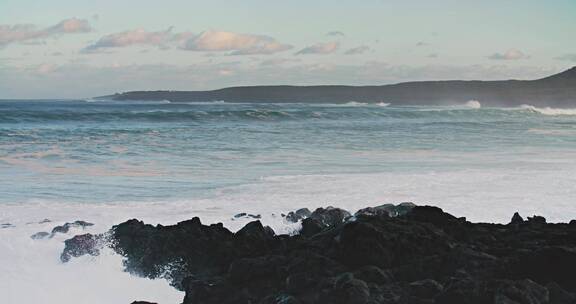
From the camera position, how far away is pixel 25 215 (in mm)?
9664

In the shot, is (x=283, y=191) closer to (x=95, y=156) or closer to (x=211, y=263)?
(x=211, y=263)

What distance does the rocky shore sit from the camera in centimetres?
542

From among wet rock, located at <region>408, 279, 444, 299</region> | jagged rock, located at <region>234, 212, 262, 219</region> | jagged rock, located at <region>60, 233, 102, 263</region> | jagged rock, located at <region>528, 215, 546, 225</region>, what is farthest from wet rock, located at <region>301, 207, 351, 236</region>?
wet rock, located at <region>408, 279, 444, 299</region>

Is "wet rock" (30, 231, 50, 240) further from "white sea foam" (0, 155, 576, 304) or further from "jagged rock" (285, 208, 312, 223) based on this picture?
"jagged rock" (285, 208, 312, 223)

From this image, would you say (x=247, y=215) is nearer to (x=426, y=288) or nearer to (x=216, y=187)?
(x=216, y=187)

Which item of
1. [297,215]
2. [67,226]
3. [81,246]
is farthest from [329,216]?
[67,226]

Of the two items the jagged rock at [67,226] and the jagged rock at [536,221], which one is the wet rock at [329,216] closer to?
the jagged rock at [536,221]

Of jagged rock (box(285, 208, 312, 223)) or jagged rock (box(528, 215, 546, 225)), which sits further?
jagged rock (box(285, 208, 312, 223))

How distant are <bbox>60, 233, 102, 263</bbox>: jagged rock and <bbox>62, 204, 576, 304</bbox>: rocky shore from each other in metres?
0.01

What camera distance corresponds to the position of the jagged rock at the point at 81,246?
7578mm

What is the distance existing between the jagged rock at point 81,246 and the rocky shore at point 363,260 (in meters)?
0.01

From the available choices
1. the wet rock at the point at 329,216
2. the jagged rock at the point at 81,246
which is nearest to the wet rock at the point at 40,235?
the jagged rock at the point at 81,246

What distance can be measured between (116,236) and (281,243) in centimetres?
183

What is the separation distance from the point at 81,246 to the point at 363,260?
123 inches
